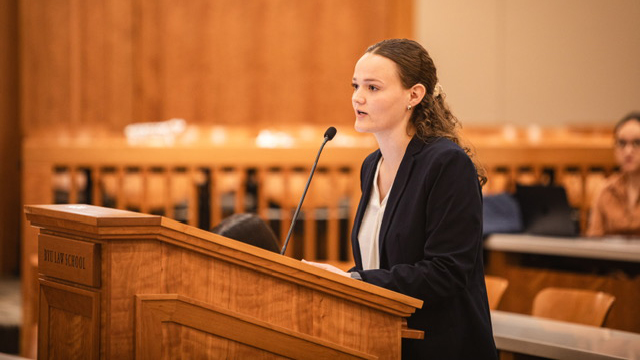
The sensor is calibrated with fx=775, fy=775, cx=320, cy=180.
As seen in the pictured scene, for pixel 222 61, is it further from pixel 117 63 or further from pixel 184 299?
pixel 184 299

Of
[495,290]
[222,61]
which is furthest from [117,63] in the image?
[495,290]

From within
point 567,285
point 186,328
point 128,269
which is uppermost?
point 128,269

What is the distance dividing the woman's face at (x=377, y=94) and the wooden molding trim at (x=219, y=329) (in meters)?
0.59

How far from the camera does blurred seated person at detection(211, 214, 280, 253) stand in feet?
8.09

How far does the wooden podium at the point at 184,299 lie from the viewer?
1497 millimetres

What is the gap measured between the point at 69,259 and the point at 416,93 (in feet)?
3.11

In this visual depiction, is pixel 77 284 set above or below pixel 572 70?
below

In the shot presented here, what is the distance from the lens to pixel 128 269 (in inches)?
59.0

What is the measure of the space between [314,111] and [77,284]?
21.8 ft

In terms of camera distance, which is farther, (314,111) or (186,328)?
(314,111)

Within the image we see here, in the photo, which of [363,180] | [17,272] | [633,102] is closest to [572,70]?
[633,102]

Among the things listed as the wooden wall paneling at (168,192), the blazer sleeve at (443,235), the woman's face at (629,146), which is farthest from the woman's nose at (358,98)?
the wooden wall paneling at (168,192)

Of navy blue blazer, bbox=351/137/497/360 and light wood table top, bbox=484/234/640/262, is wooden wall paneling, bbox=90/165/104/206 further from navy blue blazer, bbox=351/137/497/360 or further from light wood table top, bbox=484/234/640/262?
navy blue blazer, bbox=351/137/497/360

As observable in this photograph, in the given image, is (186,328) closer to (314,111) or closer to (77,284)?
(77,284)
